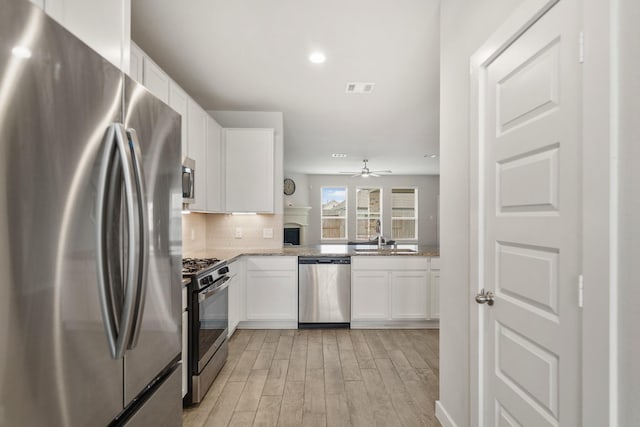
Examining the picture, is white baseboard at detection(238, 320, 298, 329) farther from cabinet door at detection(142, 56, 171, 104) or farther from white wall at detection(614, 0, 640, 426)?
white wall at detection(614, 0, 640, 426)

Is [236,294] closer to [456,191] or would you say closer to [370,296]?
[370,296]

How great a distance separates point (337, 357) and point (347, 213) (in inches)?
289

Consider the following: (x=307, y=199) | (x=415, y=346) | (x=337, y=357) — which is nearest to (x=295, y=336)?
(x=337, y=357)

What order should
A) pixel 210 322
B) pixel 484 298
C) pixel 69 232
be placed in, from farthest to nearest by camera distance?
pixel 210 322 → pixel 484 298 → pixel 69 232

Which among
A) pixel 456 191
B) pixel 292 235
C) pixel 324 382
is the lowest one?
pixel 324 382

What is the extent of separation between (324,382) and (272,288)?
4.73 feet

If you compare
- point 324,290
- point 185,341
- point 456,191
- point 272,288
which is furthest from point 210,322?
point 456,191

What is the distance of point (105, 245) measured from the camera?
839mm

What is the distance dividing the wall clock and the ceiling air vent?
6.31 meters

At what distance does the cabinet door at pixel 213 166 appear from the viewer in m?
3.42

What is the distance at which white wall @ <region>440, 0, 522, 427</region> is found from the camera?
1663mm

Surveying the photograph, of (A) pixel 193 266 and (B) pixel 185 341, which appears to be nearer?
(B) pixel 185 341

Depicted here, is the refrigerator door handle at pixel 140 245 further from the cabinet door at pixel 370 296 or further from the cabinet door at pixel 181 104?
the cabinet door at pixel 370 296

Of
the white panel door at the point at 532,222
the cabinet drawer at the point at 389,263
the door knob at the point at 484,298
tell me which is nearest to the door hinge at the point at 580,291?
the white panel door at the point at 532,222
